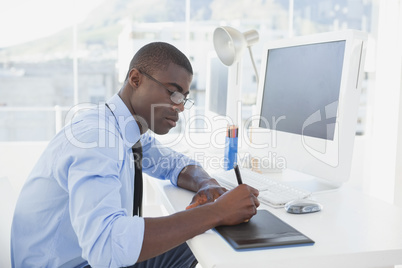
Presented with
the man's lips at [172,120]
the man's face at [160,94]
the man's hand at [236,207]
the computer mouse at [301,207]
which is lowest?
the computer mouse at [301,207]

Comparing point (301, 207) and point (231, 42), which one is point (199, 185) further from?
point (231, 42)

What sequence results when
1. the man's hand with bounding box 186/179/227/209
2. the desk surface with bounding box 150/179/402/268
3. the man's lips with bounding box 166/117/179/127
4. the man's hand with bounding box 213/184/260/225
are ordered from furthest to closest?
1. the man's lips with bounding box 166/117/179/127
2. the man's hand with bounding box 186/179/227/209
3. the man's hand with bounding box 213/184/260/225
4. the desk surface with bounding box 150/179/402/268

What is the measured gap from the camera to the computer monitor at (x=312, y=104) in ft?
4.13

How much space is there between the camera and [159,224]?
879 mm

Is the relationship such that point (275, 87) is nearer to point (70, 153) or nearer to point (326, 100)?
point (326, 100)

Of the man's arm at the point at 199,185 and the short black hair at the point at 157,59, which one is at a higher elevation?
the short black hair at the point at 157,59

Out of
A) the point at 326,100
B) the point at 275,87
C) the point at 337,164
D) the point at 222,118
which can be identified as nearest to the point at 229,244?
the point at 337,164

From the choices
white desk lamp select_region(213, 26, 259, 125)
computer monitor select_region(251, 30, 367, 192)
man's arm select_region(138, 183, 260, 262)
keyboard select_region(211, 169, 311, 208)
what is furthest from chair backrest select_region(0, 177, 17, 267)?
white desk lamp select_region(213, 26, 259, 125)

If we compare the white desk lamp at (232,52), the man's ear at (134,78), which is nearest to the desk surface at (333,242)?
the man's ear at (134,78)

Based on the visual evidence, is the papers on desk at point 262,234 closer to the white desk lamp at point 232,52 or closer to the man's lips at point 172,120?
the man's lips at point 172,120

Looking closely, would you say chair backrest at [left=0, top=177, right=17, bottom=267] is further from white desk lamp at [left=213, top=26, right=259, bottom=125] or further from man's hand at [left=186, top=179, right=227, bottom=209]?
white desk lamp at [left=213, top=26, right=259, bottom=125]

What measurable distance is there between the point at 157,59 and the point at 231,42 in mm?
756

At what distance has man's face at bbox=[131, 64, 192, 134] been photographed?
3.91ft

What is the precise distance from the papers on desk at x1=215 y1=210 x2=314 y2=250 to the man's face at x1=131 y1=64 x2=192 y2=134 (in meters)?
0.43
